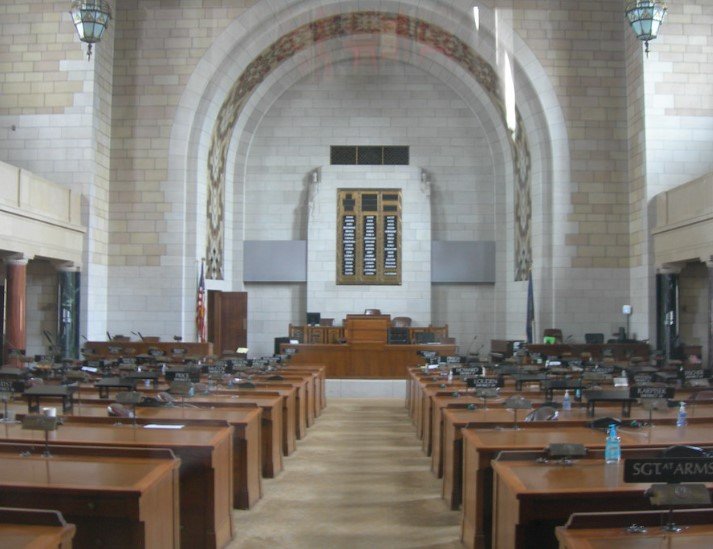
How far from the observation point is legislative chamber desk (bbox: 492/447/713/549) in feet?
12.0

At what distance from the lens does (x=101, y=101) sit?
16.4 m

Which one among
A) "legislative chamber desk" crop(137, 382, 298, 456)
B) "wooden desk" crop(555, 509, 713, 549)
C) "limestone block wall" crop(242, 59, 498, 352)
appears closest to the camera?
"wooden desk" crop(555, 509, 713, 549)

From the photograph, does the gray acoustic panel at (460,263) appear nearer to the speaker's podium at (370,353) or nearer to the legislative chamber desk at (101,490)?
the speaker's podium at (370,353)

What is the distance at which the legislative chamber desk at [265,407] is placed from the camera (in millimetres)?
6793

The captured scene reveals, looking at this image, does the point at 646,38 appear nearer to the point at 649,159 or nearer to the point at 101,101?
the point at 649,159

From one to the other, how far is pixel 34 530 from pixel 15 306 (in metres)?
11.8

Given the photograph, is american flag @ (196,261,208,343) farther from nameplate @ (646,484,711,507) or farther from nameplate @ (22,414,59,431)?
nameplate @ (646,484,711,507)

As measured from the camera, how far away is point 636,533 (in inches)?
121

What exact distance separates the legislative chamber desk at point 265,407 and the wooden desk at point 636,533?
13.2 feet

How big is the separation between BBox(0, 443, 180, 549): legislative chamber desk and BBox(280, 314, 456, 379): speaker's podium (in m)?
11.5

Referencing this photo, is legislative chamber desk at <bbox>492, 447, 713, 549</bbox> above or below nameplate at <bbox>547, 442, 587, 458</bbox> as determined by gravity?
below

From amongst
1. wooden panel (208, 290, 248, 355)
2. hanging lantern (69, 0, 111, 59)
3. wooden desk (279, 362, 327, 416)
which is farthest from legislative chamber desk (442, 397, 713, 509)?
wooden panel (208, 290, 248, 355)

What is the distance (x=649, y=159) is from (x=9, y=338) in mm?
12536

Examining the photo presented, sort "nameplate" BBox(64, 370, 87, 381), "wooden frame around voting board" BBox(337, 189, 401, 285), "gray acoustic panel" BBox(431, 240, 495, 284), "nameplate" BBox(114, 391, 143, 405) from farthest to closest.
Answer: "gray acoustic panel" BBox(431, 240, 495, 284)
"wooden frame around voting board" BBox(337, 189, 401, 285)
"nameplate" BBox(64, 370, 87, 381)
"nameplate" BBox(114, 391, 143, 405)
